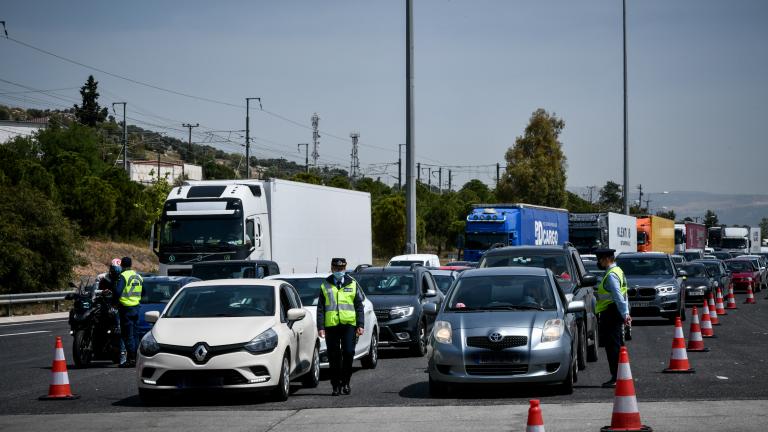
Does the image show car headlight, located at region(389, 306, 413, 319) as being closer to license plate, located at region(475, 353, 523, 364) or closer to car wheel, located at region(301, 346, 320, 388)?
car wheel, located at region(301, 346, 320, 388)

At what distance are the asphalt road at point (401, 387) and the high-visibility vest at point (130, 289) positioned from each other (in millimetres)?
1080

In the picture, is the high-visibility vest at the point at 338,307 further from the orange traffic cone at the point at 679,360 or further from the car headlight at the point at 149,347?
the orange traffic cone at the point at 679,360

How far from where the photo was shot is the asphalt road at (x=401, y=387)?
46.6 feet

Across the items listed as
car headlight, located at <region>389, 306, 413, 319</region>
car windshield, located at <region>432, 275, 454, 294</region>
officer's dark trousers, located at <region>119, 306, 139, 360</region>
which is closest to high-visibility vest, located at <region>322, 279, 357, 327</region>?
officer's dark trousers, located at <region>119, 306, 139, 360</region>

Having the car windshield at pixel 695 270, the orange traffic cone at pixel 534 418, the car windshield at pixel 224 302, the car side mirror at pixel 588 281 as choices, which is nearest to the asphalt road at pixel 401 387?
the car windshield at pixel 224 302

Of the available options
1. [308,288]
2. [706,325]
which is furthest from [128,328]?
[706,325]

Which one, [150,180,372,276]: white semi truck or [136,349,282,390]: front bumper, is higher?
[150,180,372,276]: white semi truck

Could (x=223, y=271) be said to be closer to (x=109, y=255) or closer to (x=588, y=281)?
(x=588, y=281)

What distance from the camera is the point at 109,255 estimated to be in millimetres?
66562

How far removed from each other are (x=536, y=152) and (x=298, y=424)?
8352cm

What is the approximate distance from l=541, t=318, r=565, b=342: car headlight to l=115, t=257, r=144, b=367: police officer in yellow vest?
764 cm

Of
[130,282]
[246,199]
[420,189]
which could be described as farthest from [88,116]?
[130,282]

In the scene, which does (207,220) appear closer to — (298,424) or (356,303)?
(356,303)

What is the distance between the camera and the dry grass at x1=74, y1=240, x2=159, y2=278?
62.8 metres
